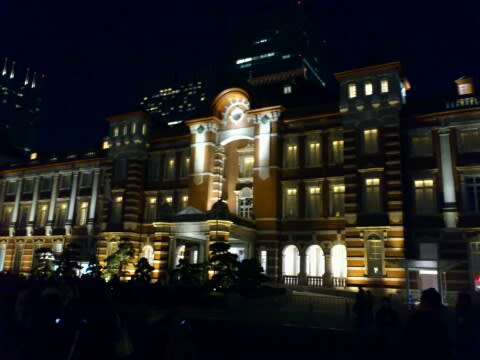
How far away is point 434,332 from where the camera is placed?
17.8 ft

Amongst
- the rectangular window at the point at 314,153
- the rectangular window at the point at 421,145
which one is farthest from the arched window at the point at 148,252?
the rectangular window at the point at 421,145

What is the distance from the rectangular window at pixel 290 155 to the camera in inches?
1285

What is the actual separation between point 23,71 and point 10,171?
10515 centimetres

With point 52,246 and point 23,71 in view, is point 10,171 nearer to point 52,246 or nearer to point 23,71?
point 52,246

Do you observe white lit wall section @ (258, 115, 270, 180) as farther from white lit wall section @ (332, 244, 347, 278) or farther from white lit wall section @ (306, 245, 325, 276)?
white lit wall section @ (332, 244, 347, 278)

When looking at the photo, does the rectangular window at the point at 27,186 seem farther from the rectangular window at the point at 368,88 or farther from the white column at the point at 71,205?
the rectangular window at the point at 368,88

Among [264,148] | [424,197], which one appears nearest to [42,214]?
[264,148]

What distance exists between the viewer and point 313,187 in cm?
3159

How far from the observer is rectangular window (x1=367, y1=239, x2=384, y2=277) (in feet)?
89.8

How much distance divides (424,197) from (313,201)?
740cm

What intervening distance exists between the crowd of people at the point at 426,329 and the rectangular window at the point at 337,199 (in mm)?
11541

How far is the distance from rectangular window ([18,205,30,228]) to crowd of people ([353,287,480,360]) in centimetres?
3870

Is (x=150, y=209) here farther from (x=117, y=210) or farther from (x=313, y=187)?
(x=313, y=187)

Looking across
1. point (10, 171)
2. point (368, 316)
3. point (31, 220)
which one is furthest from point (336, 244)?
point (10, 171)
